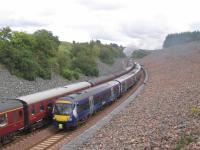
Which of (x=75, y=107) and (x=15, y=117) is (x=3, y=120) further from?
(x=75, y=107)

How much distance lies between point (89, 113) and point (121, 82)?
1738 centimetres

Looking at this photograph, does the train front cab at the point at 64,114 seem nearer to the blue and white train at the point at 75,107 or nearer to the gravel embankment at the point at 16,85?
the blue and white train at the point at 75,107

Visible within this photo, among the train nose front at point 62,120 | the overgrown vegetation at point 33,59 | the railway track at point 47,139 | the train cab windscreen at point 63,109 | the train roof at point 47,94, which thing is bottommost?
the railway track at point 47,139

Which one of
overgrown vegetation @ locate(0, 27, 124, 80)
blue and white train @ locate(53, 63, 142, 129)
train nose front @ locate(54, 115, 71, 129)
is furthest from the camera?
overgrown vegetation @ locate(0, 27, 124, 80)

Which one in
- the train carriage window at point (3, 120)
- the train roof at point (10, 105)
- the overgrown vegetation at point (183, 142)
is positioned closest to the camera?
the overgrown vegetation at point (183, 142)

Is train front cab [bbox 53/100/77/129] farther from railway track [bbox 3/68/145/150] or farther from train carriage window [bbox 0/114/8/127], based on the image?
train carriage window [bbox 0/114/8/127]

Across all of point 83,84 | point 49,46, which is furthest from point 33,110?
point 49,46

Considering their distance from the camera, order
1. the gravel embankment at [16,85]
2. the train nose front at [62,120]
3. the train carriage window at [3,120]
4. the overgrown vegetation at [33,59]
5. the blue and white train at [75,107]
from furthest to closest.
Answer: the overgrown vegetation at [33,59] → the gravel embankment at [16,85] → the blue and white train at [75,107] → the train nose front at [62,120] → the train carriage window at [3,120]

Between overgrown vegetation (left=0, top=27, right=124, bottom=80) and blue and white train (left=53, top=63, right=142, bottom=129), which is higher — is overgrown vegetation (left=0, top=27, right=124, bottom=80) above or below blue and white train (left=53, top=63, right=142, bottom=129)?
above

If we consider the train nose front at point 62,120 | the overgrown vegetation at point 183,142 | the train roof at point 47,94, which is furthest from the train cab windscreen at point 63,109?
the overgrown vegetation at point 183,142

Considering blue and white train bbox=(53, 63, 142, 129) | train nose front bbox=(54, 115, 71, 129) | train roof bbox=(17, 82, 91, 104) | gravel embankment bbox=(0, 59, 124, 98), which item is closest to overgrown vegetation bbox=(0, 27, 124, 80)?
gravel embankment bbox=(0, 59, 124, 98)

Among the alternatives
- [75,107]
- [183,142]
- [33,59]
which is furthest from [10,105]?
[33,59]

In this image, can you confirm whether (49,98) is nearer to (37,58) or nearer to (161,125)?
(161,125)

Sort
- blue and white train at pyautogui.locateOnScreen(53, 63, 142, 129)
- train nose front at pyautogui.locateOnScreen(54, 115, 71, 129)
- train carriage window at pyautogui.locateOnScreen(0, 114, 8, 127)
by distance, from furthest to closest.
Answer: blue and white train at pyautogui.locateOnScreen(53, 63, 142, 129) < train nose front at pyautogui.locateOnScreen(54, 115, 71, 129) < train carriage window at pyautogui.locateOnScreen(0, 114, 8, 127)
